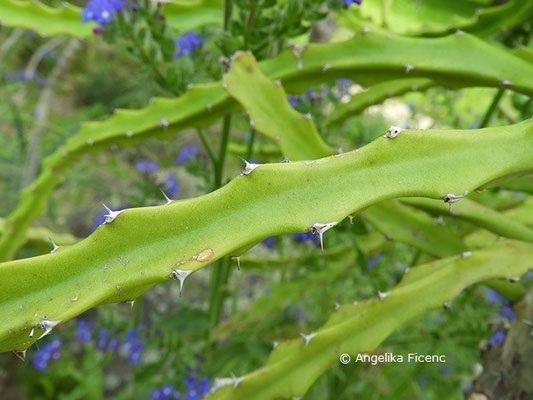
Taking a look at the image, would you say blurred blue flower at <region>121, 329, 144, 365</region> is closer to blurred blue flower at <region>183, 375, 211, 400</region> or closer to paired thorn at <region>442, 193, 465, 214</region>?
blurred blue flower at <region>183, 375, 211, 400</region>

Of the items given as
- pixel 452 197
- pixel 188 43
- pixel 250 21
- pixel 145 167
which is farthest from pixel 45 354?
pixel 452 197

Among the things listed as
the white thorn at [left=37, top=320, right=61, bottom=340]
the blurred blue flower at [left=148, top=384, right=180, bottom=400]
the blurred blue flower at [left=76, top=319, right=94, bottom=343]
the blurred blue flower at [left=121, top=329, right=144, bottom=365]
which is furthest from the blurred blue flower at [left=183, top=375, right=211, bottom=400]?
the white thorn at [left=37, top=320, right=61, bottom=340]

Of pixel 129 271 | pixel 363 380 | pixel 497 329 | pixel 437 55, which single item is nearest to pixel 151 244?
pixel 129 271

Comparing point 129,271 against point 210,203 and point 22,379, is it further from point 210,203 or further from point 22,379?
point 22,379

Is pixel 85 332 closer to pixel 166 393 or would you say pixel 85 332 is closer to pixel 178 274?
pixel 166 393

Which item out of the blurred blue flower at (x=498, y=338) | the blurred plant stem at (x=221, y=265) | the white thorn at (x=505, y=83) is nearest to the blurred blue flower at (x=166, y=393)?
the blurred plant stem at (x=221, y=265)

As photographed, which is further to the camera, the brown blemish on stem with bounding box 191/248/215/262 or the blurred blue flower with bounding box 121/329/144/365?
the blurred blue flower with bounding box 121/329/144/365
